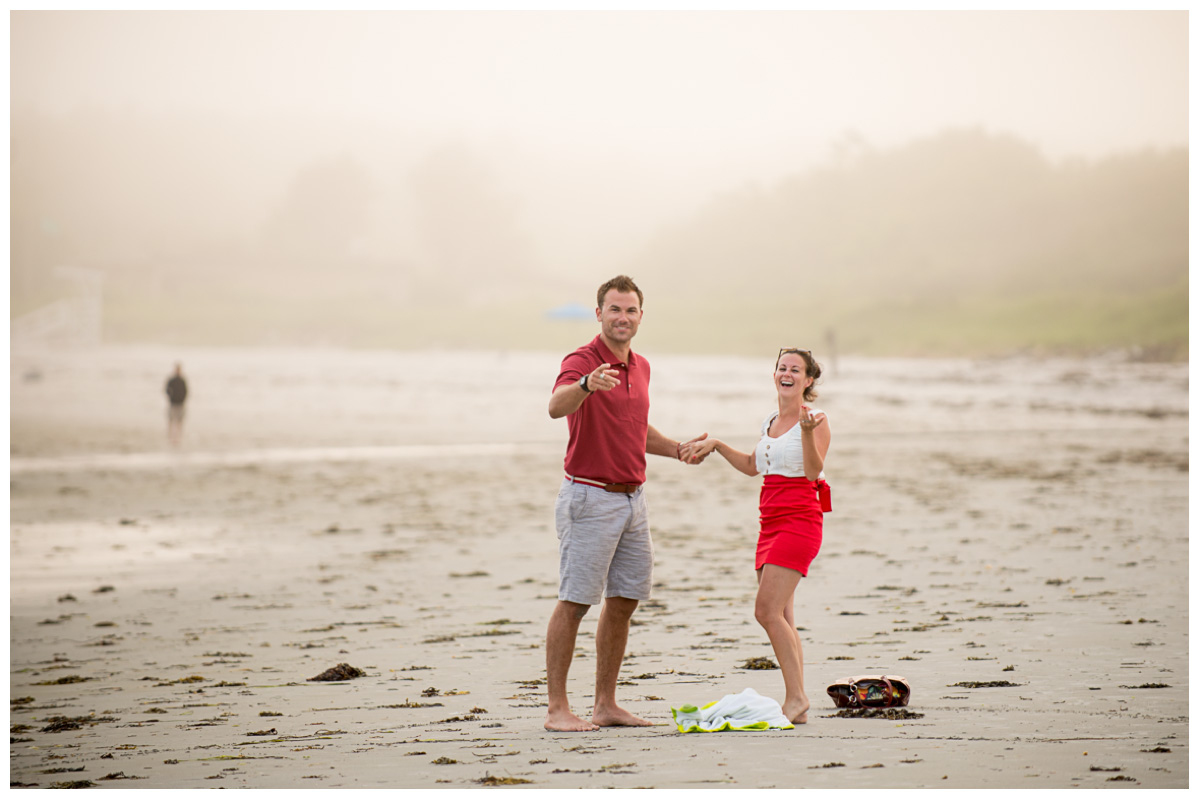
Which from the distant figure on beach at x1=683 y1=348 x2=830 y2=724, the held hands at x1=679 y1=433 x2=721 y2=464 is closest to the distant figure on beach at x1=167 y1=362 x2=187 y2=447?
the held hands at x1=679 y1=433 x2=721 y2=464

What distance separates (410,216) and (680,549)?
4830 centimetres

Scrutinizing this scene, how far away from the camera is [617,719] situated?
14.4 ft

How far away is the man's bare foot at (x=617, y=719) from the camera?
4.39m

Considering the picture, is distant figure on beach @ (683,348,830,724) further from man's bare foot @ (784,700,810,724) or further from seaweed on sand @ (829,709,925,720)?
seaweed on sand @ (829,709,925,720)

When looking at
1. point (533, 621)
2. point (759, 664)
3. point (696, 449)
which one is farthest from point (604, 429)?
point (533, 621)

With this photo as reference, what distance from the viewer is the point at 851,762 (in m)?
3.67

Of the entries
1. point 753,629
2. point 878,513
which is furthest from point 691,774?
point 878,513

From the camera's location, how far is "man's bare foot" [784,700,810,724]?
14.1ft

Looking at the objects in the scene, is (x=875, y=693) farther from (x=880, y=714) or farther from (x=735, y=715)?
(x=735, y=715)

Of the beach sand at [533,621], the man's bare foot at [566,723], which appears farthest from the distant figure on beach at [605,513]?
the beach sand at [533,621]

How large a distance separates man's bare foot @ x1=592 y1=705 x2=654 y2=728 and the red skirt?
74 centimetres

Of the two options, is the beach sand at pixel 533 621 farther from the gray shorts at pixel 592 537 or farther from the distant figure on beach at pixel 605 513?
the gray shorts at pixel 592 537

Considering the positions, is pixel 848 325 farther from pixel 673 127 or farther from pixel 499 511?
pixel 499 511

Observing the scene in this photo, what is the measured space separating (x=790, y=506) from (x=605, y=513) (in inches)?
28.0
